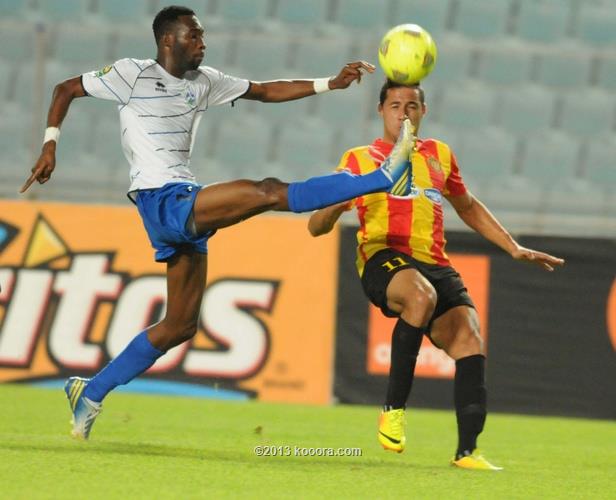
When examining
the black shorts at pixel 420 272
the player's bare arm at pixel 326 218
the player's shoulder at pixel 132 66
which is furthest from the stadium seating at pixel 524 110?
the player's shoulder at pixel 132 66

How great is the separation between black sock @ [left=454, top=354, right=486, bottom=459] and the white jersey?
1.64 metres

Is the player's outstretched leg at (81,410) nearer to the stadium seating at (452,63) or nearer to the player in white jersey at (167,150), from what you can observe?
the player in white jersey at (167,150)

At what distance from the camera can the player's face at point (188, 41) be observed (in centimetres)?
641

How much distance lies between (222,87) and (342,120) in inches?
188

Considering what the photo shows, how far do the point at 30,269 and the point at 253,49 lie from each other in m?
2.92

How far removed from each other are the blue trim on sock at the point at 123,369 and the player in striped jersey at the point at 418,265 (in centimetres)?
106

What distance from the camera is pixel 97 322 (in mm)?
10266

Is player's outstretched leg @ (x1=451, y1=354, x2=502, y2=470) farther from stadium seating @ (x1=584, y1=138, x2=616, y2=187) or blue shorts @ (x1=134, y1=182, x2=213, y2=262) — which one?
stadium seating @ (x1=584, y1=138, x2=616, y2=187)

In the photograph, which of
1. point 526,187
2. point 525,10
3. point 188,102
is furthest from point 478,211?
point 525,10

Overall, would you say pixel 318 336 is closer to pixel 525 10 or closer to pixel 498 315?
pixel 498 315

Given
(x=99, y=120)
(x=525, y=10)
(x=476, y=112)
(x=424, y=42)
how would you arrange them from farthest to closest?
(x=525, y=10), (x=476, y=112), (x=99, y=120), (x=424, y=42)

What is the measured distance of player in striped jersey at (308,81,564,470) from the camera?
6066 millimetres

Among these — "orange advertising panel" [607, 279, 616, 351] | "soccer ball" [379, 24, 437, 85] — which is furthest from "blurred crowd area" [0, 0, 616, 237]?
"soccer ball" [379, 24, 437, 85]

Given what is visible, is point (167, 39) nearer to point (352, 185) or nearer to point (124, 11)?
point (352, 185)
